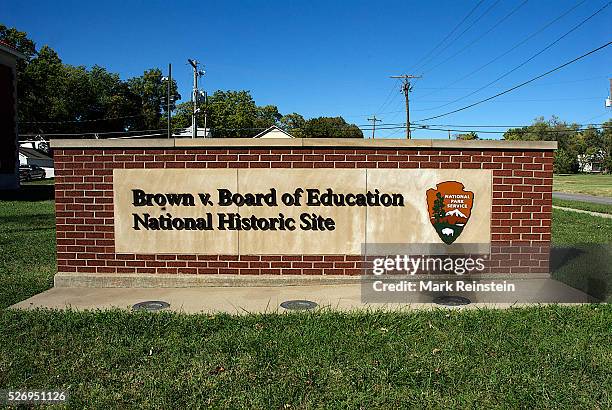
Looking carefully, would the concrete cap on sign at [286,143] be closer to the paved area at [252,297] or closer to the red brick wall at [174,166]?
the red brick wall at [174,166]

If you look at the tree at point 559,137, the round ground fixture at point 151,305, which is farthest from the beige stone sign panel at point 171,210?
the tree at point 559,137

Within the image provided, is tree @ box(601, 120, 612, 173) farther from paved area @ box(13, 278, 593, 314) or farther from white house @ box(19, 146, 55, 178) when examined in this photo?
paved area @ box(13, 278, 593, 314)

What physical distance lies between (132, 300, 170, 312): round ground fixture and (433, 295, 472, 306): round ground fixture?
3.04 metres

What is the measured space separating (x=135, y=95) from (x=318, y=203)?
294 feet

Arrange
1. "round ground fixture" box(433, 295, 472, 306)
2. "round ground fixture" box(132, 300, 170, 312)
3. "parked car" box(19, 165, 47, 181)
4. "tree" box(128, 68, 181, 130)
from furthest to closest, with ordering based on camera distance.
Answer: "tree" box(128, 68, 181, 130), "parked car" box(19, 165, 47, 181), "round ground fixture" box(433, 295, 472, 306), "round ground fixture" box(132, 300, 170, 312)

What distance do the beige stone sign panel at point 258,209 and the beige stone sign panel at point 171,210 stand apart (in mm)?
13

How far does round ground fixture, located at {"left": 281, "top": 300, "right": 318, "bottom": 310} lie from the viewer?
18.5ft

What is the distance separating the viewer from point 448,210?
6.77 metres

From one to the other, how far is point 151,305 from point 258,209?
1.80 meters

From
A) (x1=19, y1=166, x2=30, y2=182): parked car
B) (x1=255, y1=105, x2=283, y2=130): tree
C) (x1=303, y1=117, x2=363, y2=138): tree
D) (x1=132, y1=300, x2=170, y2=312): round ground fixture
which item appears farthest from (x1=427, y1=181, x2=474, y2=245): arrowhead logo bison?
(x1=255, y1=105, x2=283, y2=130): tree

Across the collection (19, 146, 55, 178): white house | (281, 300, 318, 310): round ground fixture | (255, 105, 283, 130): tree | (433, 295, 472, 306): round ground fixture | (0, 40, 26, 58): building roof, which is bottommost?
(433, 295, 472, 306): round ground fixture

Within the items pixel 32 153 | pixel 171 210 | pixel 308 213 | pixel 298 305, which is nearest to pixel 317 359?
pixel 298 305

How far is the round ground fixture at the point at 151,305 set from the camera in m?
5.60

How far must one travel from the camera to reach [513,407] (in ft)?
10.9
